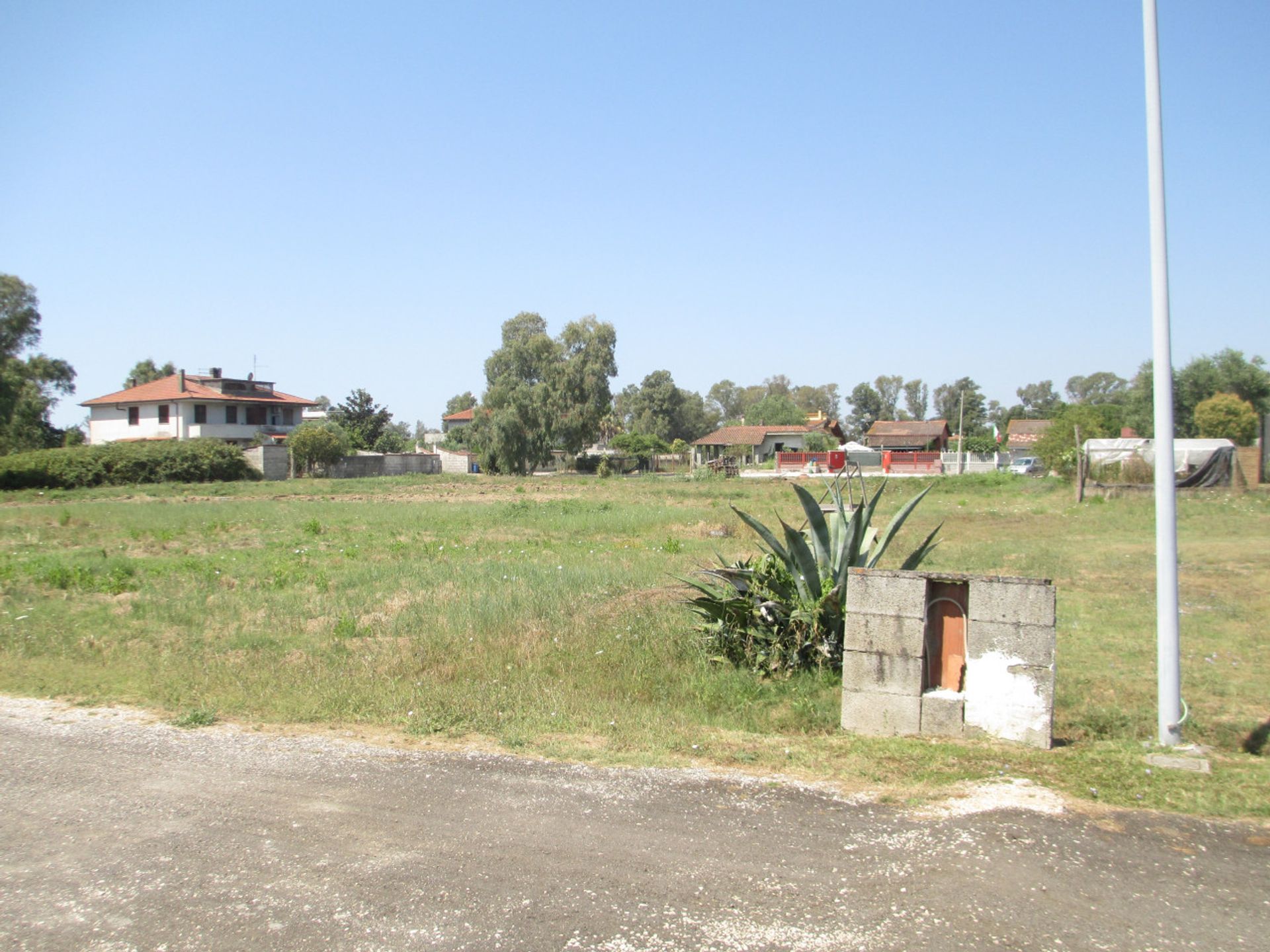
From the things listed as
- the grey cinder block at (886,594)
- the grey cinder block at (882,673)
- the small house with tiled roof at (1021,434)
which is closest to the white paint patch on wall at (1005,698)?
the grey cinder block at (882,673)

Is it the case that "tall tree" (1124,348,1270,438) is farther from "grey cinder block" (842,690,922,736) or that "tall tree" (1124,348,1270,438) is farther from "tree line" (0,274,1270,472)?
"grey cinder block" (842,690,922,736)

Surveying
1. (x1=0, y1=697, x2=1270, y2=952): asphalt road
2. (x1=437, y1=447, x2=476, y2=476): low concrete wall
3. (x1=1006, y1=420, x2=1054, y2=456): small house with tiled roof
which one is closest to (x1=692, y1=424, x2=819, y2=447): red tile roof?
(x1=1006, y1=420, x2=1054, y2=456): small house with tiled roof

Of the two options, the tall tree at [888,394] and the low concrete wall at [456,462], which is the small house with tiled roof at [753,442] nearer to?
the low concrete wall at [456,462]

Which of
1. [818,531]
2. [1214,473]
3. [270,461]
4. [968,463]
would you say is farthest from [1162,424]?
[968,463]

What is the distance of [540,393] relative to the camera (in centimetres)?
6681

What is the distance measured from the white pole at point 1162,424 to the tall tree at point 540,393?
59.5 m

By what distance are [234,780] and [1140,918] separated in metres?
4.92

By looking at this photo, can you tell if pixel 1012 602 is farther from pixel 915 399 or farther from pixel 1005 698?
pixel 915 399

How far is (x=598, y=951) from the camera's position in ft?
11.6

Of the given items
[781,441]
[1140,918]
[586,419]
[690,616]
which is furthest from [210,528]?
[781,441]

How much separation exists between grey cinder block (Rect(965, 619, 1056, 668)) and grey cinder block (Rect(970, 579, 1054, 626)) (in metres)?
0.04

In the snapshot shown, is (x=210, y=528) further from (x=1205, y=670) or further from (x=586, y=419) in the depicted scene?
(x=586, y=419)

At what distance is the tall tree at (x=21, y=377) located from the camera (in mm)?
56906

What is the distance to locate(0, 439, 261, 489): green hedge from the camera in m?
43.8
